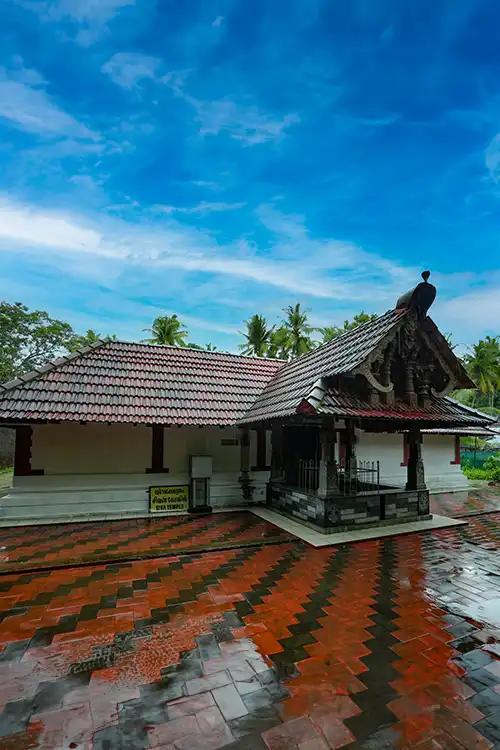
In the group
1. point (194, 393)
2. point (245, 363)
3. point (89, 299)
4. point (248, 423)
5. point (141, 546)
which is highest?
point (89, 299)

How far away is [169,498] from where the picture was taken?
8633mm

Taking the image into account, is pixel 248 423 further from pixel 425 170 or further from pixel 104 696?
pixel 425 170

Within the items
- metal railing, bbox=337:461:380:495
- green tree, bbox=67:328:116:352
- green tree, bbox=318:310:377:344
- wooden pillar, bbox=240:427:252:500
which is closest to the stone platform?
metal railing, bbox=337:461:380:495

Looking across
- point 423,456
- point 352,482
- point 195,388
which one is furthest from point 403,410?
point 423,456

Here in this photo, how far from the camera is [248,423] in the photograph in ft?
27.9

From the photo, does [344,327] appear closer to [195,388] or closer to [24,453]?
[195,388]

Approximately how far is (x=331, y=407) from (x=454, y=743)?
454 cm

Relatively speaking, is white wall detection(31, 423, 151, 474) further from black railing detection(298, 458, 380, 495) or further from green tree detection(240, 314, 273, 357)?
green tree detection(240, 314, 273, 357)

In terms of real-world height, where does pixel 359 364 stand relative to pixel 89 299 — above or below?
below

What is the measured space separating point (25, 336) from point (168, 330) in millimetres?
9243

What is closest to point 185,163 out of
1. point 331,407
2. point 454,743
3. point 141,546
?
point 331,407

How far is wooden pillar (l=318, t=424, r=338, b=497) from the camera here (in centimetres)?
688

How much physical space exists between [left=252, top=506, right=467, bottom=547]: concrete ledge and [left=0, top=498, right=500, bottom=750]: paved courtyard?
1.37 ft

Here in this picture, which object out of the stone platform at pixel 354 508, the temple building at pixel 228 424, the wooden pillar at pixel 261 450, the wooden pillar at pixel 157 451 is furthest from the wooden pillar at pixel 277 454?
the wooden pillar at pixel 157 451
